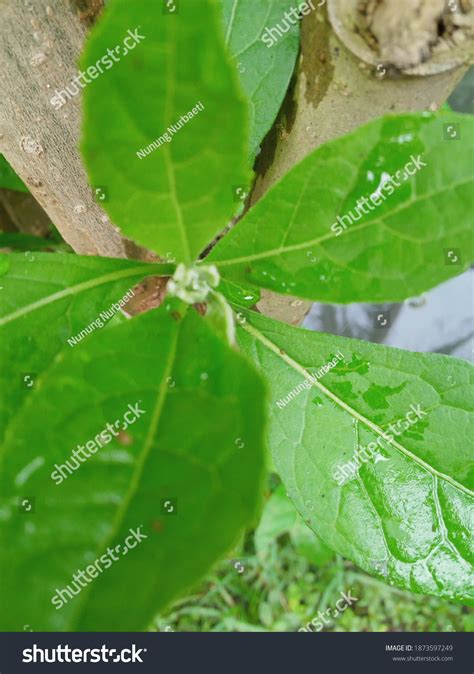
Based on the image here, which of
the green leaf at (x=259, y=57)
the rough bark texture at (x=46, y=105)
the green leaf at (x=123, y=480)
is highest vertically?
the rough bark texture at (x=46, y=105)

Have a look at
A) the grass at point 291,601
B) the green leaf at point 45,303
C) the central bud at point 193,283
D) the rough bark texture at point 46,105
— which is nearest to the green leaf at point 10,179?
the rough bark texture at point 46,105

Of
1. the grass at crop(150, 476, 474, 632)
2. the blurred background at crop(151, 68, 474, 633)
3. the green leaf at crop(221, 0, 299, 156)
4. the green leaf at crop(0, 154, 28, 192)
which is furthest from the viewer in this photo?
the grass at crop(150, 476, 474, 632)

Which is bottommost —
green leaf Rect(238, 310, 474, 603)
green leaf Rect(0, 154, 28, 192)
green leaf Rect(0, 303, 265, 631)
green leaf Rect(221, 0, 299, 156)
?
green leaf Rect(238, 310, 474, 603)

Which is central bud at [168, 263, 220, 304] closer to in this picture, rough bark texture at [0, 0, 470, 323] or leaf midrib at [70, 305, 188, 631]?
leaf midrib at [70, 305, 188, 631]

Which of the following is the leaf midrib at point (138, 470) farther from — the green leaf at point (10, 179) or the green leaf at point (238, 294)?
the green leaf at point (10, 179)

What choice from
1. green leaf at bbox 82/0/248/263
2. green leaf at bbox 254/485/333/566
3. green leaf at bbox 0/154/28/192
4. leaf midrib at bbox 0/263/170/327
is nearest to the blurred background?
green leaf at bbox 254/485/333/566

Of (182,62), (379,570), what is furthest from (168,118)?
(379,570)
